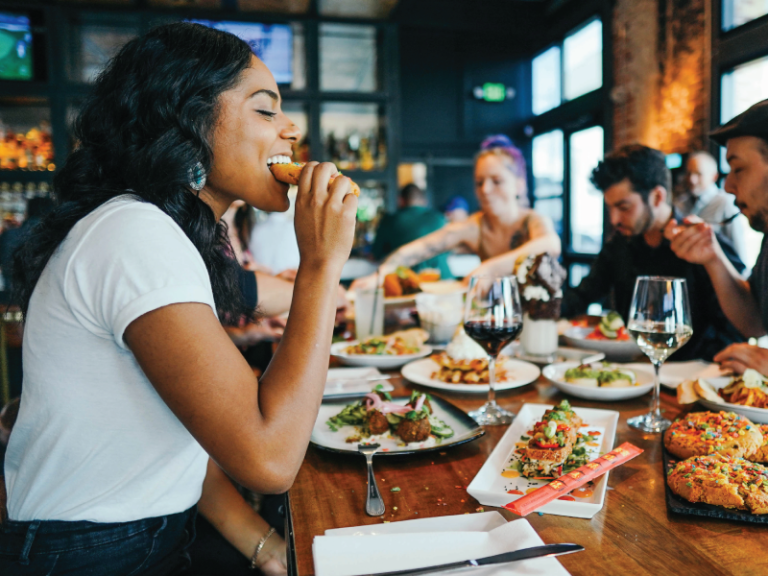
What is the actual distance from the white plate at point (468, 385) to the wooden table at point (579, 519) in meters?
0.24

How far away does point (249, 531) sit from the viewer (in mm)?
1193

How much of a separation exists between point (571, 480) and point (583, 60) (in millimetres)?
6789

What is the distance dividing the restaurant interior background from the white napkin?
4.46 metres

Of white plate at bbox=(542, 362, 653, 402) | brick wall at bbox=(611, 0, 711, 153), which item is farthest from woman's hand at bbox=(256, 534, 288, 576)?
brick wall at bbox=(611, 0, 711, 153)

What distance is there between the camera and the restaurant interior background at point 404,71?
457cm

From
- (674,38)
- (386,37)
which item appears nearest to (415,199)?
(386,37)

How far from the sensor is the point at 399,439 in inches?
41.2

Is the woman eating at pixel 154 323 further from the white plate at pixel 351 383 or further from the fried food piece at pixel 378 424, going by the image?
the white plate at pixel 351 383

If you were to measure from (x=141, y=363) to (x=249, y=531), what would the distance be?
573 mm

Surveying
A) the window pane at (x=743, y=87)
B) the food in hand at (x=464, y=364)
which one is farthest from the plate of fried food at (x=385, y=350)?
the window pane at (x=743, y=87)

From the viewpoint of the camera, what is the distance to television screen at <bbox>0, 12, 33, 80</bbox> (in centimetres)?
454

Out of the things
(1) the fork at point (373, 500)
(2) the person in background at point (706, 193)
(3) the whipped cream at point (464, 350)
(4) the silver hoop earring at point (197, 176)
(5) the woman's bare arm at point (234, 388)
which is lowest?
(1) the fork at point (373, 500)

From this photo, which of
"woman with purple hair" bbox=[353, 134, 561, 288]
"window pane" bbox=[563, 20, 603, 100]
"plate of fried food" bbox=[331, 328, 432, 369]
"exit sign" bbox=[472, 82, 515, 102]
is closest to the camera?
"plate of fried food" bbox=[331, 328, 432, 369]

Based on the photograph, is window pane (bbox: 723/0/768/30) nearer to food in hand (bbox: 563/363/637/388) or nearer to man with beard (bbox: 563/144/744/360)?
man with beard (bbox: 563/144/744/360)
